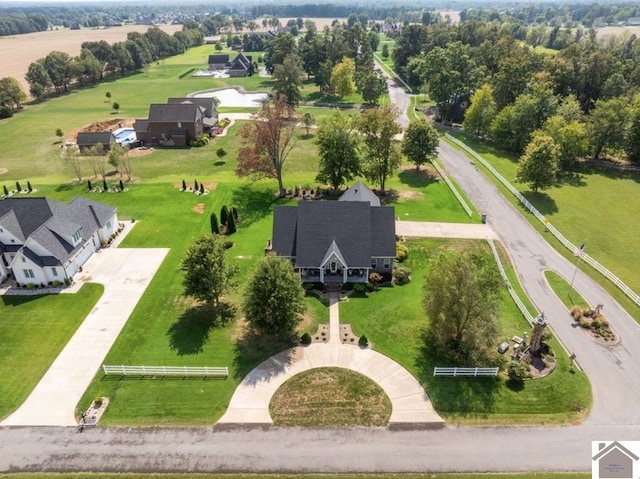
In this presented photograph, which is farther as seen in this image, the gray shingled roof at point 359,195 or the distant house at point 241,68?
the distant house at point 241,68

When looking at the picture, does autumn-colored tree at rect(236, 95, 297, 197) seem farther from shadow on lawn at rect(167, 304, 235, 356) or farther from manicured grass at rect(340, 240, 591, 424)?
manicured grass at rect(340, 240, 591, 424)

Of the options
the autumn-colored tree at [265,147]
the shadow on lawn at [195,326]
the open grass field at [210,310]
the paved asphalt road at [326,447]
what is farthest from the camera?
the autumn-colored tree at [265,147]

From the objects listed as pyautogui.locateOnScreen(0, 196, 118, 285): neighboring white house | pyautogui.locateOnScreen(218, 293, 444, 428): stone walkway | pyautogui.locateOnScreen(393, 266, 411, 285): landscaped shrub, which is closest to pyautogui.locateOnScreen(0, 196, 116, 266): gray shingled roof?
pyautogui.locateOnScreen(0, 196, 118, 285): neighboring white house

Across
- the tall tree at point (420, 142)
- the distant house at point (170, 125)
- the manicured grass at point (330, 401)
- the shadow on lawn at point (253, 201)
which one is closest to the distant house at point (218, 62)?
the distant house at point (170, 125)

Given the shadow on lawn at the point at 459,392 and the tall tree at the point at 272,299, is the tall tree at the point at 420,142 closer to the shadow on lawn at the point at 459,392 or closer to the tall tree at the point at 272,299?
the tall tree at the point at 272,299

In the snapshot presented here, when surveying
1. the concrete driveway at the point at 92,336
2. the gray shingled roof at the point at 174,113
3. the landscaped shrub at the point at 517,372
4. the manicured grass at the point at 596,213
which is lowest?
the concrete driveway at the point at 92,336

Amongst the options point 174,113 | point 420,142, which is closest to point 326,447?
point 420,142
